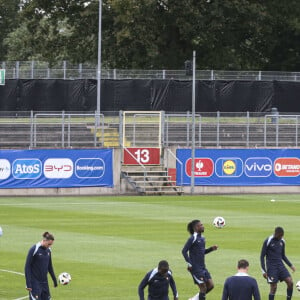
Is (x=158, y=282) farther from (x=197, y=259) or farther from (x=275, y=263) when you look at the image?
(x=275, y=263)

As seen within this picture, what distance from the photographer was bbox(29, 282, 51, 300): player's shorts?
68.1 feet

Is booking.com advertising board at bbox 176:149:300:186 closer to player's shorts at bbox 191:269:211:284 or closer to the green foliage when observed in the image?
the green foliage

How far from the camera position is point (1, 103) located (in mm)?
69625

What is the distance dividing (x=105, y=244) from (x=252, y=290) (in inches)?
672

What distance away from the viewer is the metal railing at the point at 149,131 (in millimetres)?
58219

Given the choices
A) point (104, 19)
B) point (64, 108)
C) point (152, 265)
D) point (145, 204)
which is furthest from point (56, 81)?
point (152, 265)

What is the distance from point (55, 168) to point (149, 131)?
7009 mm

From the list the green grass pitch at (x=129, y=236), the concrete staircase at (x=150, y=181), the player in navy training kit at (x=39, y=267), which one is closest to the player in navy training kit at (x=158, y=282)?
the player in navy training kit at (x=39, y=267)

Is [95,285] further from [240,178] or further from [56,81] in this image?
[56,81]

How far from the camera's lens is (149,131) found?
196 feet

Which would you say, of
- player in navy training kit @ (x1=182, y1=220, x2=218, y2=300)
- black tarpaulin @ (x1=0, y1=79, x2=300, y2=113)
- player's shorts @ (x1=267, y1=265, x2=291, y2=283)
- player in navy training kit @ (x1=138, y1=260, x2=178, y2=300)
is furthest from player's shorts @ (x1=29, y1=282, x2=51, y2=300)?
black tarpaulin @ (x1=0, y1=79, x2=300, y2=113)

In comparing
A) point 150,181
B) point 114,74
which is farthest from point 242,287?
point 114,74

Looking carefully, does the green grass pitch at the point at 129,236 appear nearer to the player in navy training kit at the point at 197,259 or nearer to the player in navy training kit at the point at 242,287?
the player in navy training kit at the point at 197,259

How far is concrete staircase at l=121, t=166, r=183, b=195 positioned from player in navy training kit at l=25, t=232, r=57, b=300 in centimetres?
3524
